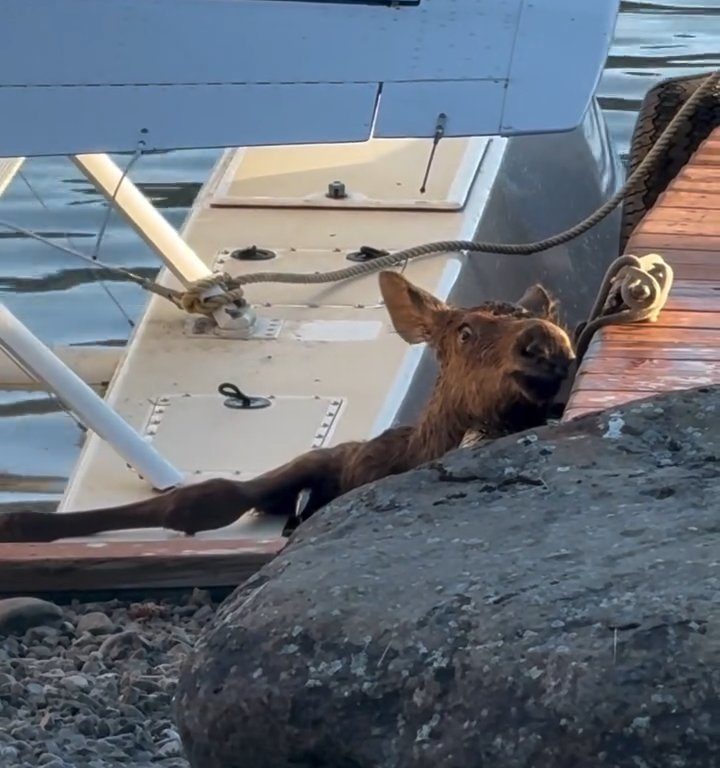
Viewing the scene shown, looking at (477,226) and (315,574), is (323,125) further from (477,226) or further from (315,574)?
(477,226)

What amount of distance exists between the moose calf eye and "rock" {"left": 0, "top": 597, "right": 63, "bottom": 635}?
3.93 ft

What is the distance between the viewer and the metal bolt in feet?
27.5

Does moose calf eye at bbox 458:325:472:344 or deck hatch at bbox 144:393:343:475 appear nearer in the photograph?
moose calf eye at bbox 458:325:472:344

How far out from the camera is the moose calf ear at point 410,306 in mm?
5090

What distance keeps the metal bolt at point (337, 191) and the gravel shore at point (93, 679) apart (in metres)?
4.13

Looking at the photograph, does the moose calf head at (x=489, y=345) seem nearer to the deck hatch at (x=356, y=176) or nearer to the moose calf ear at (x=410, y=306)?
the moose calf ear at (x=410, y=306)

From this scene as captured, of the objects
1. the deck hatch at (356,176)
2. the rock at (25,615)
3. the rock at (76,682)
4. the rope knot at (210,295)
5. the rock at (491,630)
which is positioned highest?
the rock at (491,630)

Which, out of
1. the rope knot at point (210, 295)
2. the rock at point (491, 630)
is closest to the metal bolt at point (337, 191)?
the rope knot at point (210, 295)

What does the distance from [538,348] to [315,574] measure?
5.95ft

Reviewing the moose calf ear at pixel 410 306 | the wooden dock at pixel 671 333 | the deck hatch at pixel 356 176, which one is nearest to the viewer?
the wooden dock at pixel 671 333

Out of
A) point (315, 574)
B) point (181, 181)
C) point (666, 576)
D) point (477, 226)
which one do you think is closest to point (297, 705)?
point (315, 574)

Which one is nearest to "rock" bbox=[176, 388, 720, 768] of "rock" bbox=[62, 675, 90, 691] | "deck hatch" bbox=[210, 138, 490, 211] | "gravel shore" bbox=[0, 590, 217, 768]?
"gravel shore" bbox=[0, 590, 217, 768]

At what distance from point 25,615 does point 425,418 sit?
4.04ft

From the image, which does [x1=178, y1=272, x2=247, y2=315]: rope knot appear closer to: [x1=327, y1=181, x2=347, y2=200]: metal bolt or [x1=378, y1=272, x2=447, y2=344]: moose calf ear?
[x1=327, y1=181, x2=347, y2=200]: metal bolt
